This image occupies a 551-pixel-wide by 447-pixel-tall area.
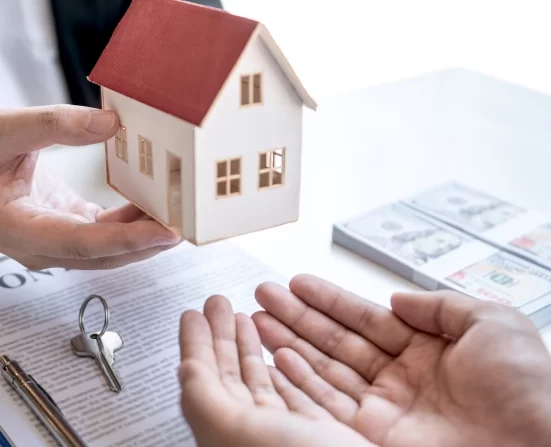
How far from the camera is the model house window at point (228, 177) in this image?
2.68ft

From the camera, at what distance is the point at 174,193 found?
0.87 meters

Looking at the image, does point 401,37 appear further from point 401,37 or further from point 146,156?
point 146,156

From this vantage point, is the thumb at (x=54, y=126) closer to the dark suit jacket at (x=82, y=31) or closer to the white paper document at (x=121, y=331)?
the white paper document at (x=121, y=331)

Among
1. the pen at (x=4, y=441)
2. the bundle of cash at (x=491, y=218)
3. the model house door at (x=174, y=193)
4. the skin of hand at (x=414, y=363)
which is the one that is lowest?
the pen at (x=4, y=441)

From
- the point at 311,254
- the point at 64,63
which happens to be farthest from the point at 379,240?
the point at 64,63

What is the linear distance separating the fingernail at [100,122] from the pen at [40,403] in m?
0.29

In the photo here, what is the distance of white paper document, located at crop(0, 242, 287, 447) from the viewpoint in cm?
80

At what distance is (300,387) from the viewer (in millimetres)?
816

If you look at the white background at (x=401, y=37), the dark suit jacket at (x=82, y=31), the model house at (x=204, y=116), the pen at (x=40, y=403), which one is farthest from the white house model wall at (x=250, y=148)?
the white background at (x=401, y=37)

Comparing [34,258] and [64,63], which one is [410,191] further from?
[64,63]

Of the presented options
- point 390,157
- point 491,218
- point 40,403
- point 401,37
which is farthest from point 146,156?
point 401,37

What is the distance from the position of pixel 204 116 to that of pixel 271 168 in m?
0.14

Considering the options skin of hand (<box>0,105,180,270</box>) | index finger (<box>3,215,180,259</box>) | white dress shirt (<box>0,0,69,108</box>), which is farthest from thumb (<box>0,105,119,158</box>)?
white dress shirt (<box>0,0,69,108</box>)

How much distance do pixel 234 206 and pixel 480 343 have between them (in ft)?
1.01
